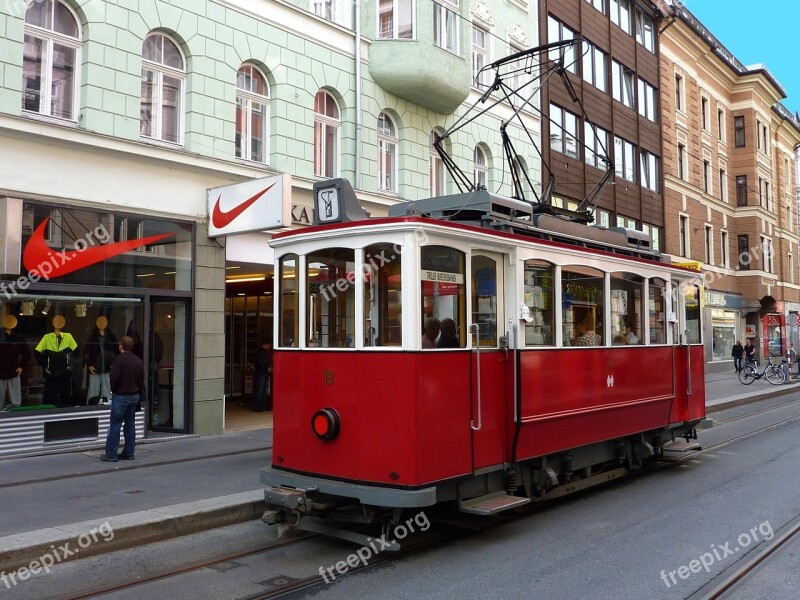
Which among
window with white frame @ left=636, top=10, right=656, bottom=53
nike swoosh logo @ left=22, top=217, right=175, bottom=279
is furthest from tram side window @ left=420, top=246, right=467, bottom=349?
window with white frame @ left=636, top=10, right=656, bottom=53

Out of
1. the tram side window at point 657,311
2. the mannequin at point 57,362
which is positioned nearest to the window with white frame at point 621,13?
the tram side window at point 657,311

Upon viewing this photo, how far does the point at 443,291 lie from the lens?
6676mm

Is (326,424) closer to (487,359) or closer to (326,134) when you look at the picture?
(487,359)

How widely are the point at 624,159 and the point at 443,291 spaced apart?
2325 cm

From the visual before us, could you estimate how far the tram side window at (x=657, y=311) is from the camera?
9.61 meters

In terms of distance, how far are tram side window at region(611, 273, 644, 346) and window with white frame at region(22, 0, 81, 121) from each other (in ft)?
26.6

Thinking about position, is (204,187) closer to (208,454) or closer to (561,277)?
(208,454)

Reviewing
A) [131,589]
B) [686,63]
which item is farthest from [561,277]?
[686,63]

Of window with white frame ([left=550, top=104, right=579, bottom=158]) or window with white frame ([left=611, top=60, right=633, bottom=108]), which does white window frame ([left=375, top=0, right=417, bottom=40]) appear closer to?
window with white frame ([left=550, top=104, right=579, bottom=158])

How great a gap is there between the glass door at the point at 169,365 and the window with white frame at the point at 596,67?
1810cm

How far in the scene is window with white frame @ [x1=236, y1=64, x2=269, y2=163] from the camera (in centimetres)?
1349

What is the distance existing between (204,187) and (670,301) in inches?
300

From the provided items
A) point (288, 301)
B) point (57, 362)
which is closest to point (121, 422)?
point (57, 362)

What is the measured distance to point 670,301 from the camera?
10.1 metres
